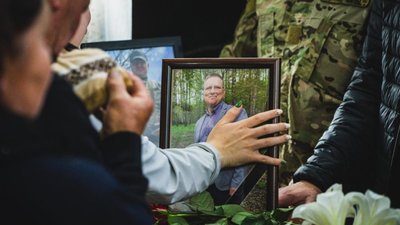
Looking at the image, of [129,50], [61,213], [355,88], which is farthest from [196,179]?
[129,50]

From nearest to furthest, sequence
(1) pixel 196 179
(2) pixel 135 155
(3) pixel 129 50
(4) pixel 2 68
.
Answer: (4) pixel 2 68
(2) pixel 135 155
(1) pixel 196 179
(3) pixel 129 50

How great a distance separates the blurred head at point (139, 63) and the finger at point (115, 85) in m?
1.30

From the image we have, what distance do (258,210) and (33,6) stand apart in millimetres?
819

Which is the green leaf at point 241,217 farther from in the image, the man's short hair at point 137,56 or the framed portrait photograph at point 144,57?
the man's short hair at point 137,56

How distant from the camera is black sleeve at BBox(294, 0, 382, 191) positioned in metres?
1.80

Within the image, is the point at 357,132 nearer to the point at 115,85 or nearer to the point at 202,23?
the point at 115,85

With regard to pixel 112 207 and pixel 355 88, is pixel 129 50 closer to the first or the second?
pixel 355 88

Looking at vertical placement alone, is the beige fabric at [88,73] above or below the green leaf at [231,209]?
above

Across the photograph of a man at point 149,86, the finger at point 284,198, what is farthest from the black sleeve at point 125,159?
the photograph of a man at point 149,86

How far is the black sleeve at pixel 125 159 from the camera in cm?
80

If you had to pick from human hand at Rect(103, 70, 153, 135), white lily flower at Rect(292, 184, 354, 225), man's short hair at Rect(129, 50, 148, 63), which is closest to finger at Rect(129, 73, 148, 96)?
human hand at Rect(103, 70, 153, 135)

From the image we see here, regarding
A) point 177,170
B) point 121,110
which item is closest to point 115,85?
point 121,110

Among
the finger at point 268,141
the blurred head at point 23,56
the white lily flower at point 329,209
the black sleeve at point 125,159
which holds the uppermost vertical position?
the blurred head at point 23,56

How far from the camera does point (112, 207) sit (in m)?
0.74
